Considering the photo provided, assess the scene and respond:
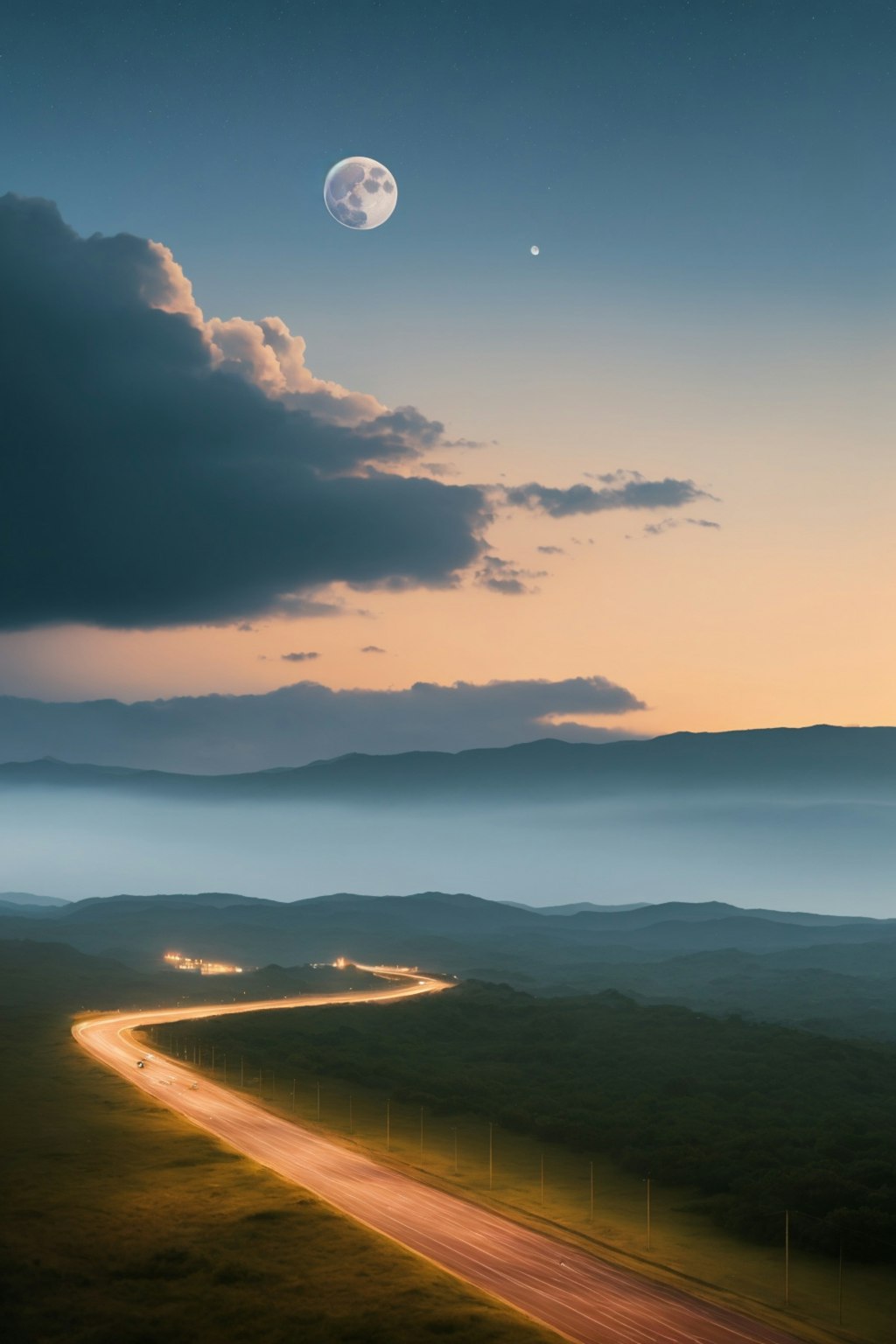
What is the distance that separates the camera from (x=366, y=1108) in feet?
417

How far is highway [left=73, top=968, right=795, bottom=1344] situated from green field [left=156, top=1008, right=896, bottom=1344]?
8.90 ft

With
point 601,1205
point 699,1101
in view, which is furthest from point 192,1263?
point 699,1101

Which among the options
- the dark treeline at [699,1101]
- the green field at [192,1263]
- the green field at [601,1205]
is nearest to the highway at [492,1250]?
the green field at [192,1263]

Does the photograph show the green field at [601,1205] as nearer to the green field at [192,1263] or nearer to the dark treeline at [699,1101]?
the dark treeline at [699,1101]

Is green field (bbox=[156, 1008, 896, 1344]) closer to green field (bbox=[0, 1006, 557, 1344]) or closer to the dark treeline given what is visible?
the dark treeline

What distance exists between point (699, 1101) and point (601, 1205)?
54438mm

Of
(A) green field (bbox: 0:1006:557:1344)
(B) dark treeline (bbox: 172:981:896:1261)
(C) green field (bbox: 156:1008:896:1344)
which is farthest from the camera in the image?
(B) dark treeline (bbox: 172:981:896:1261)

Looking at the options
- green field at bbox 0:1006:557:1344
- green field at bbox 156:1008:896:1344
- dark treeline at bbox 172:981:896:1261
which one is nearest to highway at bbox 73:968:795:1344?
green field at bbox 0:1006:557:1344

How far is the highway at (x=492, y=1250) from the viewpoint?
5675cm

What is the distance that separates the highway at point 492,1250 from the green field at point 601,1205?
107 inches

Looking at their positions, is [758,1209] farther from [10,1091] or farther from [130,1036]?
[130,1036]

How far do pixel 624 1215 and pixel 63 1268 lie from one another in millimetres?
38969

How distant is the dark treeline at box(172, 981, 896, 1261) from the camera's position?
8794 cm

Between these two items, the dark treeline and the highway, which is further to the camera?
the dark treeline
